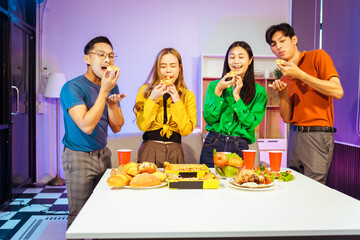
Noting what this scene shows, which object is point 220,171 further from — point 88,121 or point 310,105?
point 310,105

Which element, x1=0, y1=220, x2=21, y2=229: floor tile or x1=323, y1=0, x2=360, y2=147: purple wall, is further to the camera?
x1=323, y1=0, x2=360, y2=147: purple wall

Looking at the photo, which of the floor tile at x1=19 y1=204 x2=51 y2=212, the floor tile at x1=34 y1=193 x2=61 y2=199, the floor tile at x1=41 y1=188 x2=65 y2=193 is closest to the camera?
the floor tile at x1=19 y1=204 x2=51 y2=212

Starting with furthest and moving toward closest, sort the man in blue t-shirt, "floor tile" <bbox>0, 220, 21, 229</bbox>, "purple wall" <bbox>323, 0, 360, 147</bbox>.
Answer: "purple wall" <bbox>323, 0, 360, 147</bbox> → "floor tile" <bbox>0, 220, 21, 229</bbox> → the man in blue t-shirt

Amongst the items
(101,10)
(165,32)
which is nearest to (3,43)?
(101,10)

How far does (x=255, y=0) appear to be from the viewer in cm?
570

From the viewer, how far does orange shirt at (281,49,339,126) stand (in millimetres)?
2303

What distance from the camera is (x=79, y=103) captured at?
76.7 inches

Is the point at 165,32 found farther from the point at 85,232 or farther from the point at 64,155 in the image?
the point at 85,232

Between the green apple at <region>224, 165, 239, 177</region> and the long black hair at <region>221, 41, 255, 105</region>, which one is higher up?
the long black hair at <region>221, 41, 255, 105</region>

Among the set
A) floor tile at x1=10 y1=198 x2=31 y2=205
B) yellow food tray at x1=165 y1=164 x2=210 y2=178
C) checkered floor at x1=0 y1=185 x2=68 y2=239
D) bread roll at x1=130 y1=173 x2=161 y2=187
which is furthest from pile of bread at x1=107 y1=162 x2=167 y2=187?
floor tile at x1=10 y1=198 x2=31 y2=205

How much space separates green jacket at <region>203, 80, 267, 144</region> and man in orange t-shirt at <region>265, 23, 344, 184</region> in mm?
175

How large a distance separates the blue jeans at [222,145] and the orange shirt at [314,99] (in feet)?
1.42

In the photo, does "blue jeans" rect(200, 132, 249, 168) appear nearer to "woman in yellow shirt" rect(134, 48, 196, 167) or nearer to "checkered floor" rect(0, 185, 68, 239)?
"woman in yellow shirt" rect(134, 48, 196, 167)

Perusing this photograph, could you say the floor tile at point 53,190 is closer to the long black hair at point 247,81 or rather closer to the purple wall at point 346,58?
the long black hair at point 247,81
